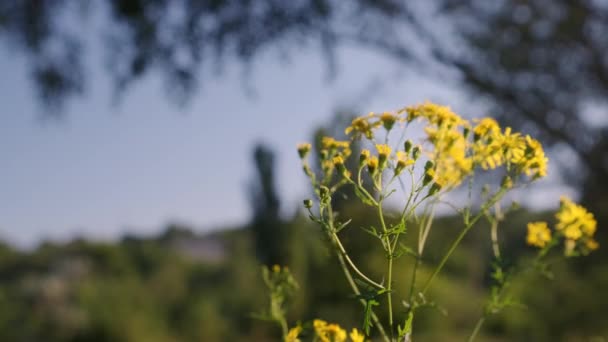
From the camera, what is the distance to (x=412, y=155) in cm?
113

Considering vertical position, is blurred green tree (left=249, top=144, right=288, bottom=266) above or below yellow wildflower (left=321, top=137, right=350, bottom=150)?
above

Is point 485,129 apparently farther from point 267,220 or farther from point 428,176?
point 267,220

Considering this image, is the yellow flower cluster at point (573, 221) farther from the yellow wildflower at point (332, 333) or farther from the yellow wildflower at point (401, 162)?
the yellow wildflower at point (332, 333)

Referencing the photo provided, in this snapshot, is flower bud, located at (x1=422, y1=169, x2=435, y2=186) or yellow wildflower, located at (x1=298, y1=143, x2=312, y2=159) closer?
flower bud, located at (x1=422, y1=169, x2=435, y2=186)

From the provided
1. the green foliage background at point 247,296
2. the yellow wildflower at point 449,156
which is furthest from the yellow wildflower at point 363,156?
the green foliage background at point 247,296

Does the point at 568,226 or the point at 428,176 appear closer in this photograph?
the point at 428,176

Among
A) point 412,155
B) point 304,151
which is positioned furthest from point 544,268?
point 304,151

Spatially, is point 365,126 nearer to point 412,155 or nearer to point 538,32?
point 412,155

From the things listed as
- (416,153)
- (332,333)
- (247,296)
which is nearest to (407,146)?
(416,153)

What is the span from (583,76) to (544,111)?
69 centimetres

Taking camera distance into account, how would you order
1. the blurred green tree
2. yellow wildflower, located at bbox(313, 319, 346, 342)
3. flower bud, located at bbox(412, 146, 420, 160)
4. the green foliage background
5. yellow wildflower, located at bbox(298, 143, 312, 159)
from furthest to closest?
1. the green foliage background
2. the blurred green tree
3. yellow wildflower, located at bbox(298, 143, 312, 159)
4. flower bud, located at bbox(412, 146, 420, 160)
5. yellow wildflower, located at bbox(313, 319, 346, 342)

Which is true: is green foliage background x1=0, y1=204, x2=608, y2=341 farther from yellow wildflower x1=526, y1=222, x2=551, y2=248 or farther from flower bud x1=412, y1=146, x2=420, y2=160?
flower bud x1=412, y1=146, x2=420, y2=160

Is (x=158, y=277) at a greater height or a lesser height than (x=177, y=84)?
lesser

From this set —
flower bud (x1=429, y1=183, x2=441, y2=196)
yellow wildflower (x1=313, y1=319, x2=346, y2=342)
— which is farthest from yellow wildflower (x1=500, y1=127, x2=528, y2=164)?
yellow wildflower (x1=313, y1=319, x2=346, y2=342)
